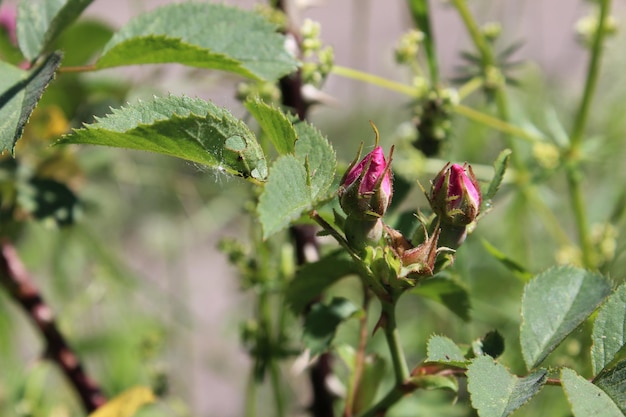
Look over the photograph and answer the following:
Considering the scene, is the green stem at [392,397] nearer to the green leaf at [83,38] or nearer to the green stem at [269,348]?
the green stem at [269,348]

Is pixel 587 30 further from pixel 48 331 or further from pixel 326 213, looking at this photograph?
pixel 48 331

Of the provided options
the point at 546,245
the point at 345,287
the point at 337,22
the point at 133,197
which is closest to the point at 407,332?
the point at 345,287

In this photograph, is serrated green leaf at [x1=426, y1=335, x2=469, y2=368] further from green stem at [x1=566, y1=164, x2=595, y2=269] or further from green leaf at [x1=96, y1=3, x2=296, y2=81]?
green stem at [x1=566, y1=164, x2=595, y2=269]

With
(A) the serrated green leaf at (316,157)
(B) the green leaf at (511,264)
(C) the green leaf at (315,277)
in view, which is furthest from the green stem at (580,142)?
(A) the serrated green leaf at (316,157)

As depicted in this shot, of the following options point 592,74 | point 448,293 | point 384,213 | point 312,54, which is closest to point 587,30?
point 592,74

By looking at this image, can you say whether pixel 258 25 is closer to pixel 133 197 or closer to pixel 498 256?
pixel 498 256

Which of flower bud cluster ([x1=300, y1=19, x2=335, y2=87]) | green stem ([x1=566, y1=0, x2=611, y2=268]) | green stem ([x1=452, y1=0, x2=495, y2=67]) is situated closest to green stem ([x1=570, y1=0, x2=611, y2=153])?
green stem ([x1=566, y1=0, x2=611, y2=268])
